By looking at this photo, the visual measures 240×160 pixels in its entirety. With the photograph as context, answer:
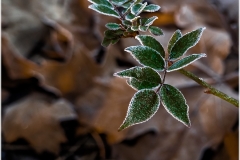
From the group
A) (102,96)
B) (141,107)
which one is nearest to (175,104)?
(141,107)

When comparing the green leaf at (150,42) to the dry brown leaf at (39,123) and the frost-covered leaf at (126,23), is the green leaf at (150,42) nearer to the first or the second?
the frost-covered leaf at (126,23)

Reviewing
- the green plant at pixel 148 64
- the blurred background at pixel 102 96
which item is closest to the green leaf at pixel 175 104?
the green plant at pixel 148 64

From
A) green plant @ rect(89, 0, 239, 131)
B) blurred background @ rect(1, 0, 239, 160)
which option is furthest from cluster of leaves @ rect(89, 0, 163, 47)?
blurred background @ rect(1, 0, 239, 160)

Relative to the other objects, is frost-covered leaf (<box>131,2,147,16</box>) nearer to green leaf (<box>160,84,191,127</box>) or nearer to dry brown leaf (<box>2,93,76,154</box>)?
green leaf (<box>160,84,191,127</box>)

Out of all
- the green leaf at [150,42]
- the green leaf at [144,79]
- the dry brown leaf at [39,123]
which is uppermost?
the green leaf at [150,42]

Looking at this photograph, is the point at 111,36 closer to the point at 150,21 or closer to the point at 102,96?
the point at 150,21

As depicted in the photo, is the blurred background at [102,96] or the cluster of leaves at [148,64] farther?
the blurred background at [102,96]

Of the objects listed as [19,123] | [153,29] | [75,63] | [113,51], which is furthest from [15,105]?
[153,29]

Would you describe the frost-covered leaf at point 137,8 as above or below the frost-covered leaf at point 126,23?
above
